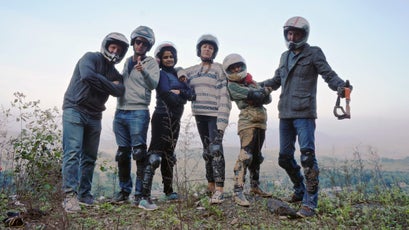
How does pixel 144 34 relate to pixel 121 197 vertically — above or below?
above

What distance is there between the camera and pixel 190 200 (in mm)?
5281

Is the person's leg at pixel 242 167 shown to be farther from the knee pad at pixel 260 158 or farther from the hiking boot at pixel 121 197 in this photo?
the hiking boot at pixel 121 197

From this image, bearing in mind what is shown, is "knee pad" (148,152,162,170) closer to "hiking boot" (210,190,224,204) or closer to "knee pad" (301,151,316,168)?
"hiking boot" (210,190,224,204)

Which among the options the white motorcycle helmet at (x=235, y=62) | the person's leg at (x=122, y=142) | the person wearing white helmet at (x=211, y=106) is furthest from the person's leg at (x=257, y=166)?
the person's leg at (x=122, y=142)

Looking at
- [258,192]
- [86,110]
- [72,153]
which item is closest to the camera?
[72,153]

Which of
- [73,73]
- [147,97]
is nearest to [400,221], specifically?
[147,97]

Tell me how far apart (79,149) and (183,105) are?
5.69 ft

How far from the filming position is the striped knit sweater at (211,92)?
5.27 metres

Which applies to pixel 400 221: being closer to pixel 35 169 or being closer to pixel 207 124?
pixel 207 124

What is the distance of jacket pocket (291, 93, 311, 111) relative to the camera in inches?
191

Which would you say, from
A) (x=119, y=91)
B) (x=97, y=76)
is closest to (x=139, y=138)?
(x=119, y=91)

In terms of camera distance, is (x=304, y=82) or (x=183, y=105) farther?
(x=183, y=105)

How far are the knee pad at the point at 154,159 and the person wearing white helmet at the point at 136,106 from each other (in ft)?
0.40

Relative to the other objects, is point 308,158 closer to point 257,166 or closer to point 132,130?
point 257,166
